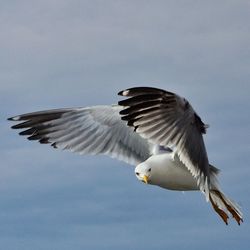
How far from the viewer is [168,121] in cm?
748

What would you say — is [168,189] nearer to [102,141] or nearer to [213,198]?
[213,198]

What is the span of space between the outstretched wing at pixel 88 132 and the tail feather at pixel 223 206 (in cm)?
144

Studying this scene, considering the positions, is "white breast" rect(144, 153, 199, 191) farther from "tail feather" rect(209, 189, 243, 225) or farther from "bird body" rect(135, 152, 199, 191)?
"tail feather" rect(209, 189, 243, 225)

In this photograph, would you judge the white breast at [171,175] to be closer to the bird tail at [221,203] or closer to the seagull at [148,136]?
the seagull at [148,136]

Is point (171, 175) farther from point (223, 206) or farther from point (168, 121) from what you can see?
point (168, 121)

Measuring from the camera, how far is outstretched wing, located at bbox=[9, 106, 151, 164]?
10711 mm

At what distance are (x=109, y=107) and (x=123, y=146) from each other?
55cm

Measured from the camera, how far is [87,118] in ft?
36.5

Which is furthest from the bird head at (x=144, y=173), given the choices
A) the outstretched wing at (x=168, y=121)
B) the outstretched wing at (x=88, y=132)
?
the outstretched wing at (x=88, y=132)

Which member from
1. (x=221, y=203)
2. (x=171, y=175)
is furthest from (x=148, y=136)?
(x=221, y=203)

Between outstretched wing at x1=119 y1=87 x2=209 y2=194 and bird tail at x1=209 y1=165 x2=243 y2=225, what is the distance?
1314mm

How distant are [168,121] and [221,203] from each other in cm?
235

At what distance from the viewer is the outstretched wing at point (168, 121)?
282 inches

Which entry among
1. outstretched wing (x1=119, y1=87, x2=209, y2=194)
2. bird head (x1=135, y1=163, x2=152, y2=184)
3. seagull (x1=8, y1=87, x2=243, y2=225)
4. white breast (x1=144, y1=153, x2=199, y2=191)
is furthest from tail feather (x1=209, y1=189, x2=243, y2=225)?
outstretched wing (x1=119, y1=87, x2=209, y2=194)
